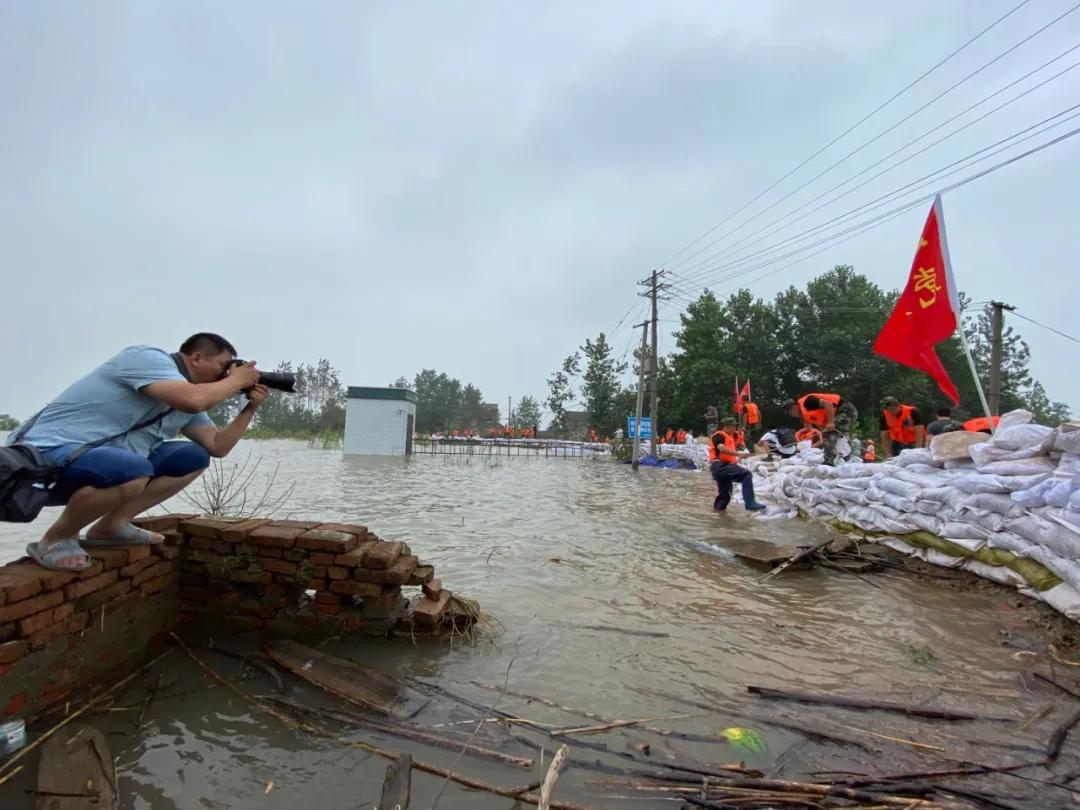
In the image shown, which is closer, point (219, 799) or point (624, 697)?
point (219, 799)

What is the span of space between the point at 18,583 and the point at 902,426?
34.0ft

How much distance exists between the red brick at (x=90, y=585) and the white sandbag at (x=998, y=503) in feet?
17.1

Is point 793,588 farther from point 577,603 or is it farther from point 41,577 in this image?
point 41,577

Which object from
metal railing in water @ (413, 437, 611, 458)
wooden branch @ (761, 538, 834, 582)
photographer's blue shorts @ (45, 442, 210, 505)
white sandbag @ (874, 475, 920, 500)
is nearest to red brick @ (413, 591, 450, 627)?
photographer's blue shorts @ (45, 442, 210, 505)

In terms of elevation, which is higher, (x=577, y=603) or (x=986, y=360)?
(x=986, y=360)

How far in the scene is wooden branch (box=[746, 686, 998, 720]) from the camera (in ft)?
8.11

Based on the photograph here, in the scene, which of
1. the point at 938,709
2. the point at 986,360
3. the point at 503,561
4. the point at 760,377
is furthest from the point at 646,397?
the point at 938,709

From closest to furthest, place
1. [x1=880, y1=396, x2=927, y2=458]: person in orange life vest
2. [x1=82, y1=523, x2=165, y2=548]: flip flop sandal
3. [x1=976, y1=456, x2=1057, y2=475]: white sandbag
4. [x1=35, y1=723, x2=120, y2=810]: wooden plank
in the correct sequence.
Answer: [x1=35, y1=723, x2=120, y2=810]: wooden plank < [x1=82, y1=523, x2=165, y2=548]: flip flop sandal < [x1=976, y1=456, x2=1057, y2=475]: white sandbag < [x1=880, y1=396, x2=927, y2=458]: person in orange life vest

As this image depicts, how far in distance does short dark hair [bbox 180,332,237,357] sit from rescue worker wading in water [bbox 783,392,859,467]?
8.59m

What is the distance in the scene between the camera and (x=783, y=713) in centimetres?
253

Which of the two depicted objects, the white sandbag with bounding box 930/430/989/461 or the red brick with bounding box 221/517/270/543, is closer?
the red brick with bounding box 221/517/270/543

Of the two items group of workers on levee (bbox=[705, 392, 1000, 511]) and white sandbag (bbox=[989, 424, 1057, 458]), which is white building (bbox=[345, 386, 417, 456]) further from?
white sandbag (bbox=[989, 424, 1057, 458])

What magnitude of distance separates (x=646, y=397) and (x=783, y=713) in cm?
3056

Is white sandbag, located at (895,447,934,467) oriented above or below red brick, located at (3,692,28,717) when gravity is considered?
above
